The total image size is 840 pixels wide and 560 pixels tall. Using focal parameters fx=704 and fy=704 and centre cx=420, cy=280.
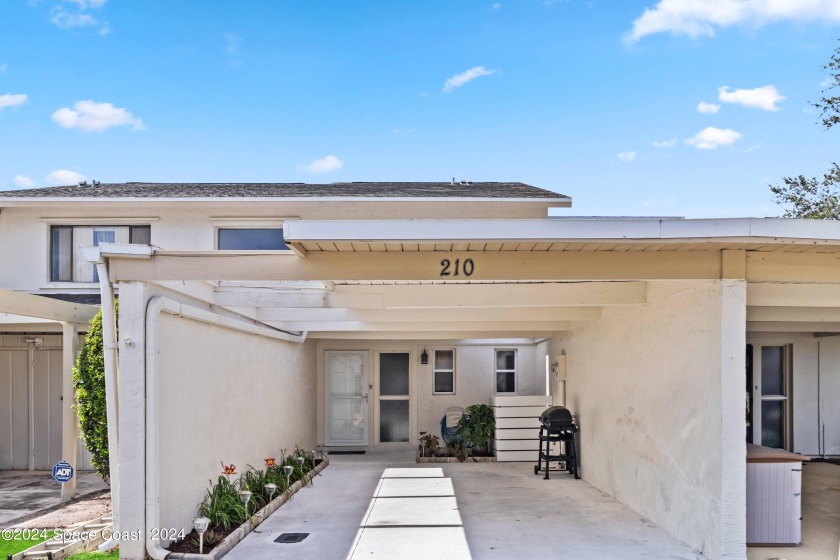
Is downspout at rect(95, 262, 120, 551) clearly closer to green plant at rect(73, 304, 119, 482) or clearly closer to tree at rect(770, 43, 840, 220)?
green plant at rect(73, 304, 119, 482)

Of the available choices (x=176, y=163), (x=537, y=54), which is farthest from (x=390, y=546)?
(x=176, y=163)

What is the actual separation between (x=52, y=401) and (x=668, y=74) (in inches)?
677

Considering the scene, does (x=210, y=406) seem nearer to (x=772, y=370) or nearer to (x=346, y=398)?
(x=346, y=398)

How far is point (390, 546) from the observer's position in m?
6.73

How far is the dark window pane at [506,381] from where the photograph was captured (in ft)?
53.4

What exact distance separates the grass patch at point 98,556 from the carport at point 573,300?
0.48 meters

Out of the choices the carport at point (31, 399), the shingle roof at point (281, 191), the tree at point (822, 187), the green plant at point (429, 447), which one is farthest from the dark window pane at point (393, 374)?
the tree at point (822, 187)

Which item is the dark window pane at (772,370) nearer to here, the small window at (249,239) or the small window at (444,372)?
the small window at (444,372)

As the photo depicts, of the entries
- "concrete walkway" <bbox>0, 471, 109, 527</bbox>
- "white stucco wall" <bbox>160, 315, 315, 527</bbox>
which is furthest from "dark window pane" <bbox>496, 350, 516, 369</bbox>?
"concrete walkway" <bbox>0, 471, 109, 527</bbox>

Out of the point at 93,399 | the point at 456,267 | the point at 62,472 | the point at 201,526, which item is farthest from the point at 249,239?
the point at 456,267

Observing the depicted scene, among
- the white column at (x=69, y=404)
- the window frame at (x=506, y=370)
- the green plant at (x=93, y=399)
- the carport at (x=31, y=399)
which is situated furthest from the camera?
the window frame at (x=506, y=370)

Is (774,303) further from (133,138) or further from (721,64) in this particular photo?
(133,138)

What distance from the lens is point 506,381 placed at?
16.4 metres

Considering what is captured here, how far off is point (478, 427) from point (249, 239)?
5.59 metres
